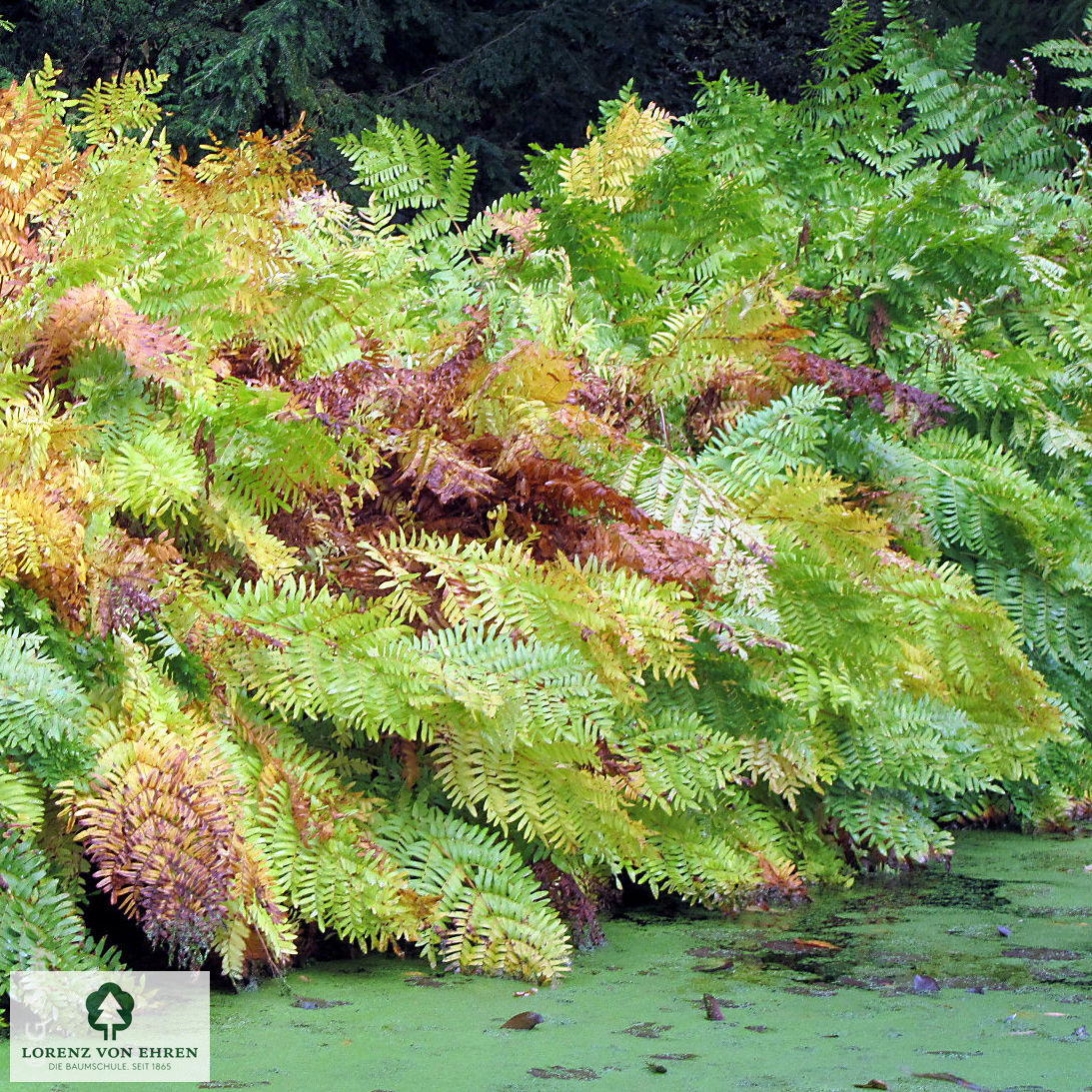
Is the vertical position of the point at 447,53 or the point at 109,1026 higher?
the point at 447,53

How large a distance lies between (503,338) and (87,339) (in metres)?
0.83

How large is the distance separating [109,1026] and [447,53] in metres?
8.35

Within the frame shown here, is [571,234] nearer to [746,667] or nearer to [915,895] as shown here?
[746,667]

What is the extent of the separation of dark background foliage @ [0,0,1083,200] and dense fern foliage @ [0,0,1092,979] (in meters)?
4.70

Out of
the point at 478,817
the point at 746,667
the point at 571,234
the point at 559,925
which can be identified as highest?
the point at 571,234

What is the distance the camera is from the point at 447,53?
29.9ft

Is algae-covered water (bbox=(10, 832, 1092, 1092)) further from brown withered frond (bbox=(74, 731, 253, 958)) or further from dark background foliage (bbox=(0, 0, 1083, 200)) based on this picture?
dark background foliage (bbox=(0, 0, 1083, 200))

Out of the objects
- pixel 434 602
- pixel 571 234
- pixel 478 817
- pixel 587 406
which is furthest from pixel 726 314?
pixel 478 817

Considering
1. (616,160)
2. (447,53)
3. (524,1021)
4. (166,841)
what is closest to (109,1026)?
(166,841)

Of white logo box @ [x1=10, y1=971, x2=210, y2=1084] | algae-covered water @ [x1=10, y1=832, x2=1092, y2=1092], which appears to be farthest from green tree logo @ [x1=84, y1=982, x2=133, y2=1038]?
algae-covered water @ [x1=10, y1=832, x2=1092, y2=1092]

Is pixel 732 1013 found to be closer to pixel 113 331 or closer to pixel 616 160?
pixel 113 331

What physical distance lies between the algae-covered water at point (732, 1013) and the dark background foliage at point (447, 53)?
6.28m

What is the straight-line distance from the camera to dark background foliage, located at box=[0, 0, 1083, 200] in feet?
26.0

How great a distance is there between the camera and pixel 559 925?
2.26 meters
